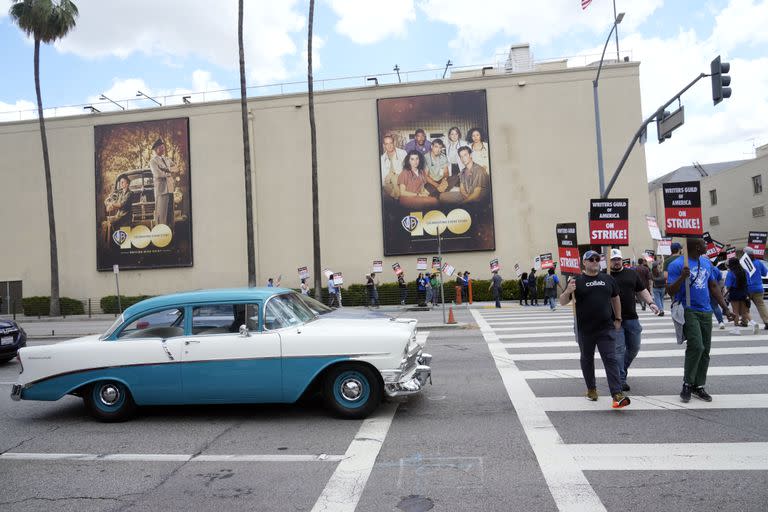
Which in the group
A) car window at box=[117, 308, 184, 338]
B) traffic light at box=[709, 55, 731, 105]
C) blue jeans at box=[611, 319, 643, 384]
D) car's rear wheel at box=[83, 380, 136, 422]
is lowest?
car's rear wheel at box=[83, 380, 136, 422]

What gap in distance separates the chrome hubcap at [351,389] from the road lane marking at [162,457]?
119cm

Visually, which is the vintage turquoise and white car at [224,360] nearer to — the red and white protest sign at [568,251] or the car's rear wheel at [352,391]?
the car's rear wheel at [352,391]

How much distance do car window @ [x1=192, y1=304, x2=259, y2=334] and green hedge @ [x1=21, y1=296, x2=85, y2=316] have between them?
94.5 ft

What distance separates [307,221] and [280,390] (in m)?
24.6

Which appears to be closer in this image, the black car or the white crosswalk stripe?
the white crosswalk stripe

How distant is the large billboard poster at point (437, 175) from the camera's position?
2928 cm

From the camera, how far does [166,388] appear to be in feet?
21.3

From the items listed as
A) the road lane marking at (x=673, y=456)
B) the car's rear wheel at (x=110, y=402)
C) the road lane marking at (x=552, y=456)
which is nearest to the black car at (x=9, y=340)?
the car's rear wheel at (x=110, y=402)

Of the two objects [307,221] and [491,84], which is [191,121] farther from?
[491,84]

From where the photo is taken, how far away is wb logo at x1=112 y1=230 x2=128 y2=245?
1247 inches

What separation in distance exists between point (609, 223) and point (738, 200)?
39422mm

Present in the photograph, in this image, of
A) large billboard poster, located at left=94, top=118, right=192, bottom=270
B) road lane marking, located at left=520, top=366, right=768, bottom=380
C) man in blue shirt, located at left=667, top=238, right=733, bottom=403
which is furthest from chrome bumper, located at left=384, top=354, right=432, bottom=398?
large billboard poster, located at left=94, top=118, right=192, bottom=270

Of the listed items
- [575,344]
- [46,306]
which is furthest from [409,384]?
[46,306]

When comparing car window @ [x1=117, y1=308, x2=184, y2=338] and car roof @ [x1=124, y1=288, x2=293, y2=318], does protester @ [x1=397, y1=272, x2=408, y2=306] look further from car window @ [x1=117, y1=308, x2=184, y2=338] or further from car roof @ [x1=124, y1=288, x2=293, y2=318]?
car window @ [x1=117, y1=308, x2=184, y2=338]
